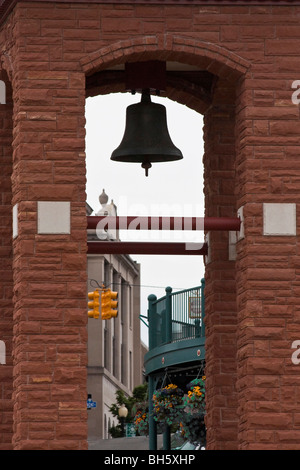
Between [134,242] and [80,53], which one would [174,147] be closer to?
[134,242]

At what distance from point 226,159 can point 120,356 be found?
251 ft

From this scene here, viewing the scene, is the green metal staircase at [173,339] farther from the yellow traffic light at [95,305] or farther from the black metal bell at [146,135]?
the black metal bell at [146,135]

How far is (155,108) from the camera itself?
13.6 m

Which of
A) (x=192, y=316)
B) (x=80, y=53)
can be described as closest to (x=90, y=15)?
(x=80, y=53)

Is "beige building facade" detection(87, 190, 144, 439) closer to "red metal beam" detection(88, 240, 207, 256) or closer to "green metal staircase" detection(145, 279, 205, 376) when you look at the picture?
"green metal staircase" detection(145, 279, 205, 376)

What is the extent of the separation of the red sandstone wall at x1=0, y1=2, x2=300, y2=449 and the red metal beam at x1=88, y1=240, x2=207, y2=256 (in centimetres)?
121

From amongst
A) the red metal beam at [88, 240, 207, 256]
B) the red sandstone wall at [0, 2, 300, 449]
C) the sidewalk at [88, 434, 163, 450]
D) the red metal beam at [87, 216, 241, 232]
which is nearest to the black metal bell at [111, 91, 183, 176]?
the red metal beam at [88, 240, 207, 256]

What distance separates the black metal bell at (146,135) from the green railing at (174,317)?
1436cm

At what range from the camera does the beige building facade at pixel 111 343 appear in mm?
79062

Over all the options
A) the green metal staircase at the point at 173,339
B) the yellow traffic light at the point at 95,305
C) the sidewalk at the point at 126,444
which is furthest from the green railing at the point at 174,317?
the sidewalk at the point at 126,444

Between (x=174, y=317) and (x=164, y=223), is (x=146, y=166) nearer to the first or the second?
(x=164, y=223)

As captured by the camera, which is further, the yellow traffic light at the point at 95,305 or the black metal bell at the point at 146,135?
the yellow traffic light at the point at 95,305

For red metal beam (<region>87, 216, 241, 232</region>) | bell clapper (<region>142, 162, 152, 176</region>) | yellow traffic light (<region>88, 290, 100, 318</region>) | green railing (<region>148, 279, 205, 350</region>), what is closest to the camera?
red metal beam (<region>87, 216, 241, 232</region>)

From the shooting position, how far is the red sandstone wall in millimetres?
11664
